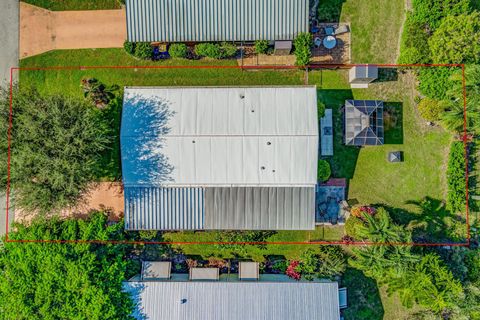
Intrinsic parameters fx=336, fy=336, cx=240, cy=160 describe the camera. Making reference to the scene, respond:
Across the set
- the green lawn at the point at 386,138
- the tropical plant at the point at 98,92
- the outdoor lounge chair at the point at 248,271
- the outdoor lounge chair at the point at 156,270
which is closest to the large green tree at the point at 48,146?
the tropical plant at the point at 98,92

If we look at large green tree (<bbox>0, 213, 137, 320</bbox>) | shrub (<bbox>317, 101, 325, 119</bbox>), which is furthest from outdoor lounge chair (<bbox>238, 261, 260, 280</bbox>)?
shrub (<bbox>317, 101, 325, 119</bbox>)

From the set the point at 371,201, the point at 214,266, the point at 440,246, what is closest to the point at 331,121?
the point at 371,201

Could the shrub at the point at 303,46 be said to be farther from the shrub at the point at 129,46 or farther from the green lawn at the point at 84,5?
the green lawn at the point at 84,5

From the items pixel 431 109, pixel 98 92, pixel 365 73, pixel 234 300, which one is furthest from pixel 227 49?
pixel 234 300

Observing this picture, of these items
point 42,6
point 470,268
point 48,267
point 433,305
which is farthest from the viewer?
point 42,6

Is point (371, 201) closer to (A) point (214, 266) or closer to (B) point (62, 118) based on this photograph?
(A) point (214, 266)

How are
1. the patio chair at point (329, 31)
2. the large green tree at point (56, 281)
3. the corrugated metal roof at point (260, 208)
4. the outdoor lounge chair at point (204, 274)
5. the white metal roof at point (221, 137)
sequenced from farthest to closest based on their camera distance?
the patio chair at point (329, 31)
the outdoor lounge chair at point (204, 274)
the corrugated metal roof at point (260, 208)
the white metal roof at point (221, 137)
the large green tree at point (56, 281)
